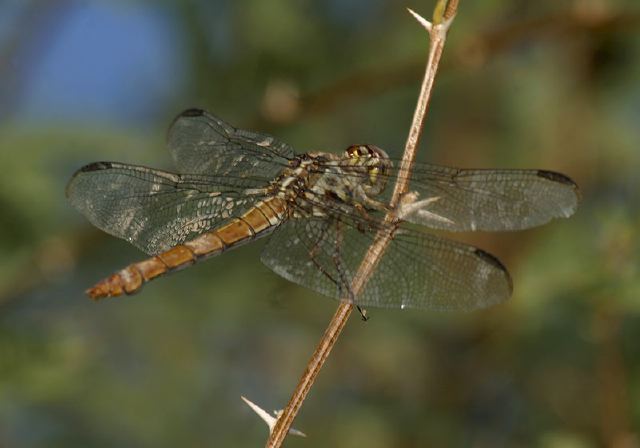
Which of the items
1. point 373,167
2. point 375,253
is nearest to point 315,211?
point 373,167

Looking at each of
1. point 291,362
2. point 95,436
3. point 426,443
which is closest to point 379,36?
point 291,362

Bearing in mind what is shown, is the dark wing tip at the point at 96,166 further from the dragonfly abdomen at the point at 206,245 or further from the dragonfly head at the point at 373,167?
the dragonfly head at the point at 373,167

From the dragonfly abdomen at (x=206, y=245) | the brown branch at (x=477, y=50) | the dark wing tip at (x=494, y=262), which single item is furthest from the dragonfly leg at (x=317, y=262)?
the brown branch at (x=477, y=50)

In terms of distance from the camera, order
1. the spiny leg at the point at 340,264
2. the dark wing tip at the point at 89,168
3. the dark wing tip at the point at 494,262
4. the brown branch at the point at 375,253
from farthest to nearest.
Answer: the dark wing tip at the point at 89,168 → the spiny leg at the point at 340,264 → the dark wing tip at the point at 494,262 → the brown branch at the point at 375,253

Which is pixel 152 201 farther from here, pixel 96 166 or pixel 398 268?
pixel 398 268

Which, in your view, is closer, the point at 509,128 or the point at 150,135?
the point at 150,135

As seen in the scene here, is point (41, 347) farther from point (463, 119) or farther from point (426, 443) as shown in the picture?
point (463, 119)

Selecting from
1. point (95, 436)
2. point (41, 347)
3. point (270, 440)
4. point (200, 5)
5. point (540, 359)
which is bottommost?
point (95, 436)

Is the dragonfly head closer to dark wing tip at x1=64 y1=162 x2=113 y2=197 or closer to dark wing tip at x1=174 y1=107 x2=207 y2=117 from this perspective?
dark wing tip at x1=174 y1=107 x2=207 y2=117
